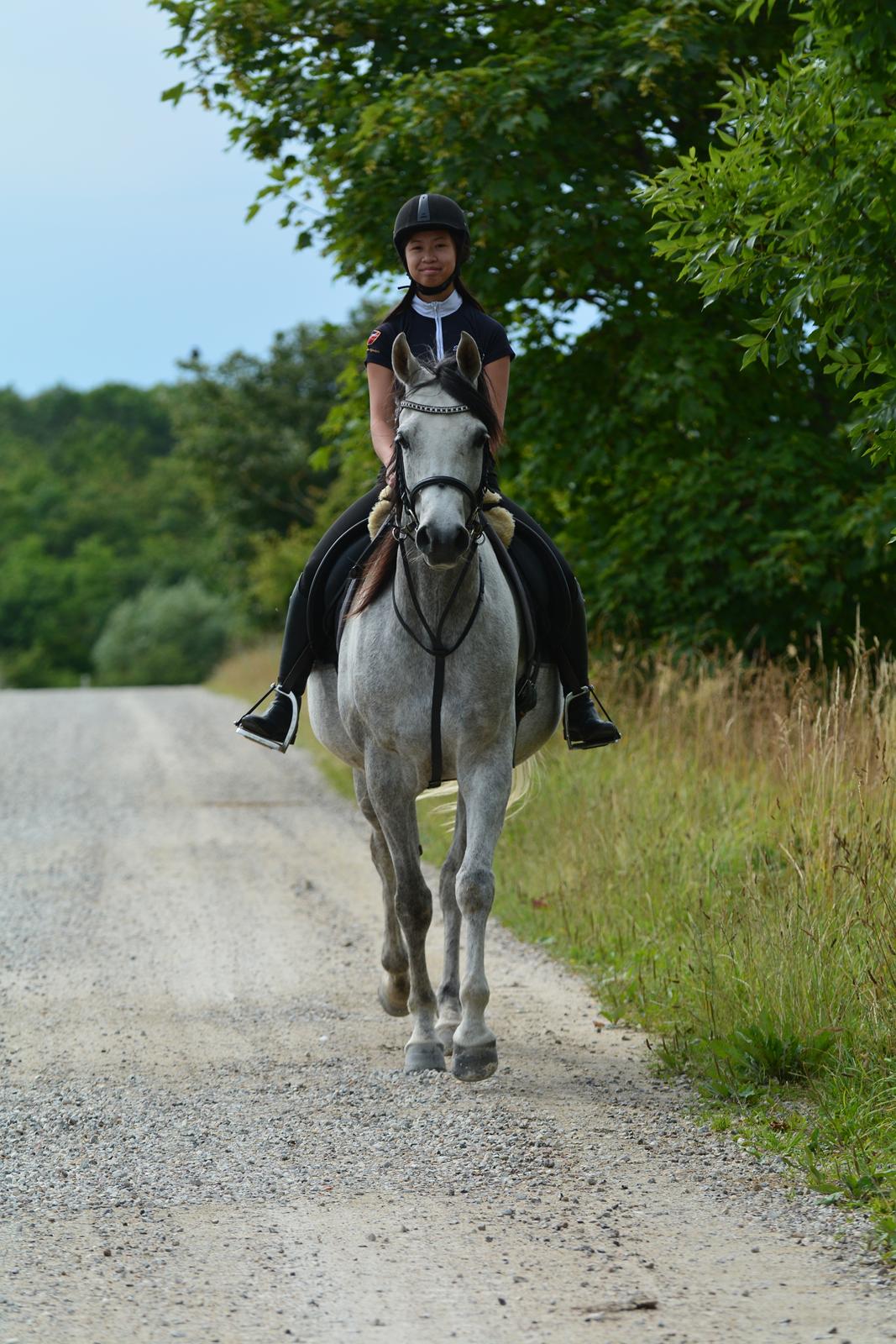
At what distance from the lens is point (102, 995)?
23.2 ft

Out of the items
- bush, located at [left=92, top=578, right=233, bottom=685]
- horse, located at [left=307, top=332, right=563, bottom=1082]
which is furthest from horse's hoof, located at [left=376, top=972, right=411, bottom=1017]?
bush, located at [left=92, top=578, right=233, bottom=685]

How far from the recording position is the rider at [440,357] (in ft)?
18.7

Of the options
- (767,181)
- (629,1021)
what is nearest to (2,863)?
(629,1021)

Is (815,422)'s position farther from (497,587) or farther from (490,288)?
(497,587)

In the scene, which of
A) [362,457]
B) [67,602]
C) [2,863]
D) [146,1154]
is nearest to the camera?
[146,1154]

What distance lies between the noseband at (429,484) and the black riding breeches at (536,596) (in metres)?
0.87

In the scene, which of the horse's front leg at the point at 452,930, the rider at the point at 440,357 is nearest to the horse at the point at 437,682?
the horse's front leg at the point at 452,930

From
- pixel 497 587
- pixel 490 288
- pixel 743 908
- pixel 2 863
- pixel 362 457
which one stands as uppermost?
pixel 490 288

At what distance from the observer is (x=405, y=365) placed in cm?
527

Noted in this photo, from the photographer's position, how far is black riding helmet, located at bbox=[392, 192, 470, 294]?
5699mm

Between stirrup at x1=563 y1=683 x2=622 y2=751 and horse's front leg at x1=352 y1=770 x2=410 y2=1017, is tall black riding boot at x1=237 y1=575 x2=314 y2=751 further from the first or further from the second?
stirrup at x1=563 y1=683 x2=622 y2=751

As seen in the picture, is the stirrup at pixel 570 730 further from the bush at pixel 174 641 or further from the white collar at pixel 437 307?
the bush at pixel 174 641

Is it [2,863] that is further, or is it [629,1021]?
[2,863]

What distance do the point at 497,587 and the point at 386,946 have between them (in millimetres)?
1829
